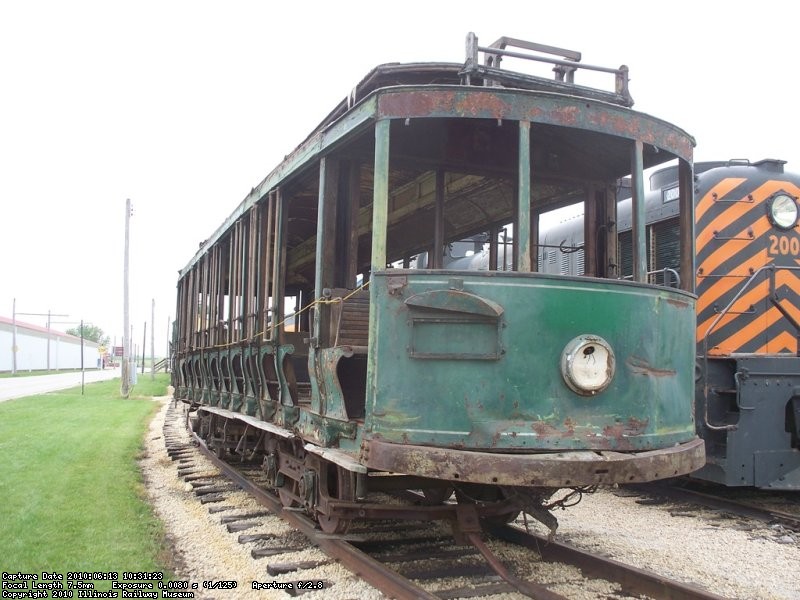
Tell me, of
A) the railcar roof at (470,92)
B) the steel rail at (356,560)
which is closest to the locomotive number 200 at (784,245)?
the railcar roof at (470,92)

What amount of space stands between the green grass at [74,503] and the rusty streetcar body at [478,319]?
1.39 m

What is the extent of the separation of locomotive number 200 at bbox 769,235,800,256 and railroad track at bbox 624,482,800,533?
8.73 feet

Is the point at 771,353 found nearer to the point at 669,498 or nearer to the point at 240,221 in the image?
the point at 669,498

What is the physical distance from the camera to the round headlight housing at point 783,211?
7508 mm

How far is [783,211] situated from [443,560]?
17.5 feet

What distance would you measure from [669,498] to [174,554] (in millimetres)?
5269

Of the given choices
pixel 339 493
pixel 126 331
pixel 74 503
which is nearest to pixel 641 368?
pixel 339 493

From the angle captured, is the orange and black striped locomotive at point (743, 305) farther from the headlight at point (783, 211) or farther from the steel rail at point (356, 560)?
the steel rail at point (356, 560)

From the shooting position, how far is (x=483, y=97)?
438 cm

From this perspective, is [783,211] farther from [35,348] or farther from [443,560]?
[35,348]

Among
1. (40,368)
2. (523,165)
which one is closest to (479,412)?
(523,165)

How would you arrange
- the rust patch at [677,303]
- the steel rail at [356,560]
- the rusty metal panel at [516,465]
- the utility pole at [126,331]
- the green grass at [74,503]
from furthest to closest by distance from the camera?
1. the utility pole at [126,331]
2. the green grass at [74,503]
3. the rust patch at [677,303]
4. the steel rail at [356,560]
5. the rusty metal panel at [516,465]

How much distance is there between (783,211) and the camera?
7539 millimetres

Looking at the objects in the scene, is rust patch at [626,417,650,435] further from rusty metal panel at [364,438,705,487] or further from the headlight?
the headlight
